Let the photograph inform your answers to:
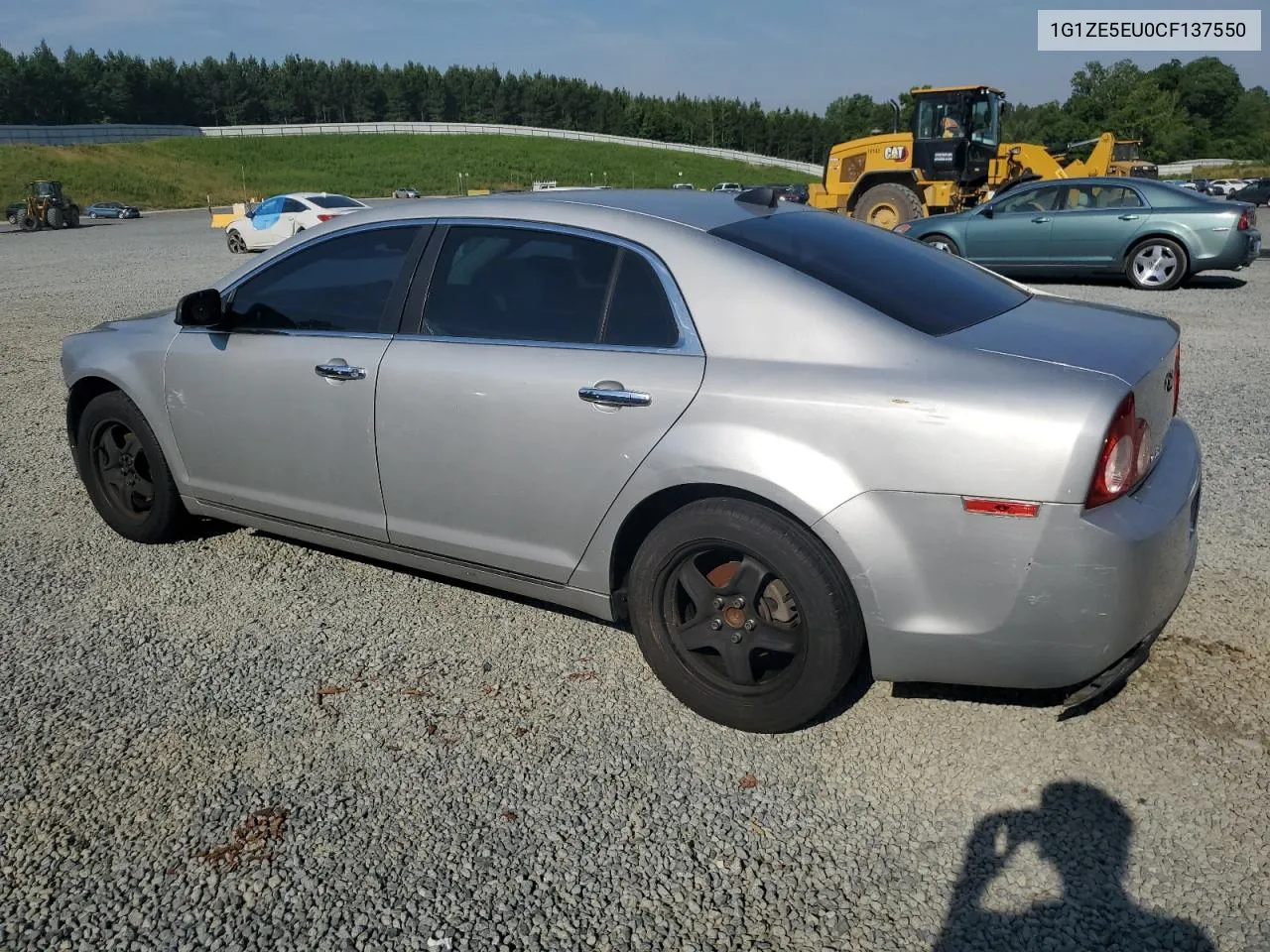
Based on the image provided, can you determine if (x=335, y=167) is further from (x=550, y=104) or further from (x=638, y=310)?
(x=638, y=310)

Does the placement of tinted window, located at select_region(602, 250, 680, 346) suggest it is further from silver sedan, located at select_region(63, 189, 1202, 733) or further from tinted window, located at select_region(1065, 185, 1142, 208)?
tinted window, located at select_region(1065, 185, 1142, 208)

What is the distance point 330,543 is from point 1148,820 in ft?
9.74

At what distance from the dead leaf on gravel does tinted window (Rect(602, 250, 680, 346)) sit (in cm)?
168

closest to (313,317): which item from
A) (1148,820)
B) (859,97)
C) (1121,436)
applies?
(1121,436)

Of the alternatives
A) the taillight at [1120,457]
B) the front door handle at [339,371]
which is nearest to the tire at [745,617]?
the taillight at [1120,457]

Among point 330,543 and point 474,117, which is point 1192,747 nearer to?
point 330,543

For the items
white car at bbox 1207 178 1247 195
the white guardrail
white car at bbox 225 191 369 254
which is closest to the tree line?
the white guardrail

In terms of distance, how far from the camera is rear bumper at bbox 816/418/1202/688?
2490 mm

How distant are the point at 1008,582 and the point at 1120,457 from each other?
43 centimetres

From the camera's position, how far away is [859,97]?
12531 centimetres

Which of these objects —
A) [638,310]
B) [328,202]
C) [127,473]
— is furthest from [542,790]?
[328,202]

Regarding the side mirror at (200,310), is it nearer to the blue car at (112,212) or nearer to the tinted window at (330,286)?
the tinted window at (330,286)

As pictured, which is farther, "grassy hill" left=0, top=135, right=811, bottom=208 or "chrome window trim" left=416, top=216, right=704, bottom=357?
"grassy hill" left=0, top=135, right=811, bottom=208

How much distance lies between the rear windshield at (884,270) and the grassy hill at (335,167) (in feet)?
181
